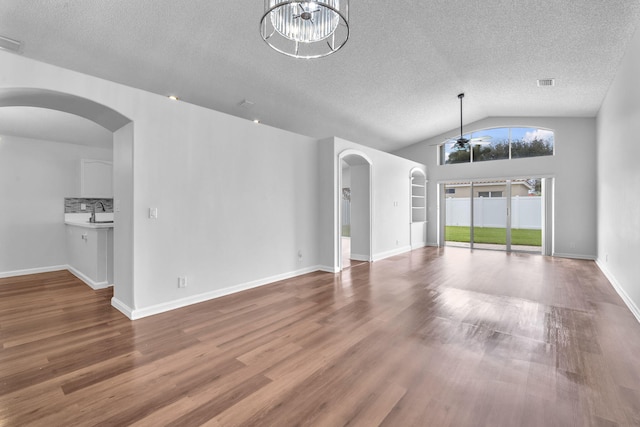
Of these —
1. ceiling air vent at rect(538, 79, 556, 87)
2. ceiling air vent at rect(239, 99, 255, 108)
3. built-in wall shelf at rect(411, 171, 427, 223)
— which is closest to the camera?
ceiling air vent at rect(239, 99, 255, 108)

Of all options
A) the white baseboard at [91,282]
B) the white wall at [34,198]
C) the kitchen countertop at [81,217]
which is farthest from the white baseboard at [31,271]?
the kitchen countertop at [81,217]

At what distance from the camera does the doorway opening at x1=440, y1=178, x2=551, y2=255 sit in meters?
8.14

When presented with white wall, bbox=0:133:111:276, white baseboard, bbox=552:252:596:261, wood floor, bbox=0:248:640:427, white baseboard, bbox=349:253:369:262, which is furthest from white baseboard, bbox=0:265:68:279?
white baseboard, bbox=552:252:596:261

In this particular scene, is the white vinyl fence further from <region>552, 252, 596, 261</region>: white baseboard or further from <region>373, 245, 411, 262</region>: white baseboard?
<region>373, 245, 411, 262</region>: white baseboard

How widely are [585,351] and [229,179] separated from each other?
4.25 metres

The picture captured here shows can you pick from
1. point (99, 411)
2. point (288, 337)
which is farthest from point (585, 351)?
point (99, 411)

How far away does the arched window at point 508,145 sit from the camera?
7852mm

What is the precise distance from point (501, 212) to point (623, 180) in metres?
4.56

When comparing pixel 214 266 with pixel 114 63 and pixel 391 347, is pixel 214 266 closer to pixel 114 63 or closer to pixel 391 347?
pixel 391 347

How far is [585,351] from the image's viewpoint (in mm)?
2516

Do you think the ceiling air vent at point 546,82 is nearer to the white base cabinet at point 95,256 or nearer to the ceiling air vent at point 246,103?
the ceiling air vent at point 246,103

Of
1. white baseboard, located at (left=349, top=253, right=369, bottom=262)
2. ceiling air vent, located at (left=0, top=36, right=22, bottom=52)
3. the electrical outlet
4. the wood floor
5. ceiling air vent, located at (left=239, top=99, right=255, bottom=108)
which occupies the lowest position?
the wood floor

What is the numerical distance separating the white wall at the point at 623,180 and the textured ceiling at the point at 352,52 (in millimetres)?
418

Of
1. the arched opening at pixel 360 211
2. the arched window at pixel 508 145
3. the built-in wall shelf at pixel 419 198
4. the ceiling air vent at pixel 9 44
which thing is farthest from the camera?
the built-in wall shelf at pixel 419 198
